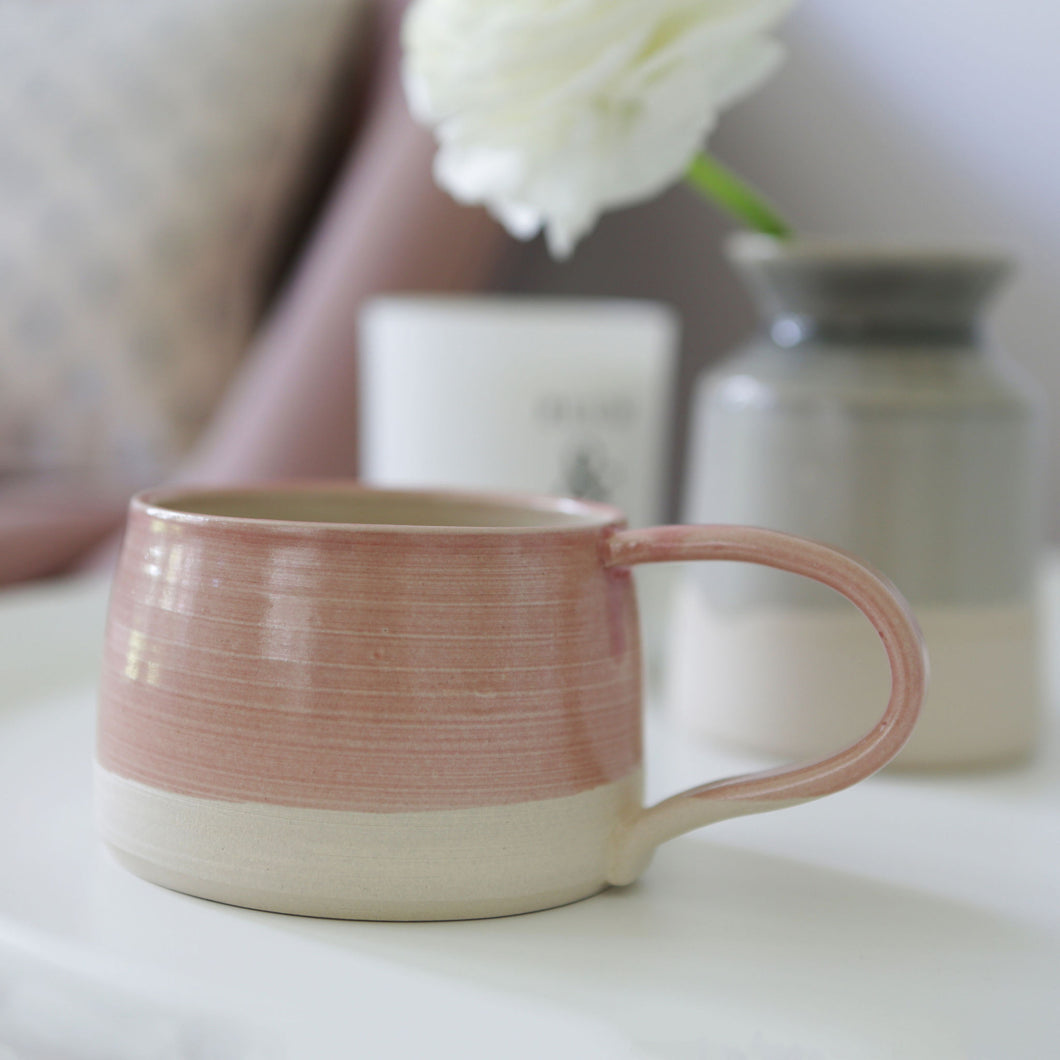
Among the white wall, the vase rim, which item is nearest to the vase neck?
the vase rim

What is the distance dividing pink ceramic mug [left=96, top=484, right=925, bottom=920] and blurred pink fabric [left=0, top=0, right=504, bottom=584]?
67 cm

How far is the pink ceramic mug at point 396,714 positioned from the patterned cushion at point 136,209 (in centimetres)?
90

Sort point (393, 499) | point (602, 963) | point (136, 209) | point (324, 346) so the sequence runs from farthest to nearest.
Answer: point (136, 209) → point (324, 346) → point (393, 499) → point (602, 963)

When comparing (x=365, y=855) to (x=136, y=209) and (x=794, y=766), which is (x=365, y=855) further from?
(x=136, y=209)

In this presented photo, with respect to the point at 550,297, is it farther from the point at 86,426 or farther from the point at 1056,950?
the point at 1056,950

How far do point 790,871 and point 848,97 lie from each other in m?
0.91

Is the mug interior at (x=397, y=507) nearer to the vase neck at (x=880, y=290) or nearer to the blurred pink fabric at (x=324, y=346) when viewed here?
the vase neck at (x=880, y=290)

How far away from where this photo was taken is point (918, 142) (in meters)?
1.04

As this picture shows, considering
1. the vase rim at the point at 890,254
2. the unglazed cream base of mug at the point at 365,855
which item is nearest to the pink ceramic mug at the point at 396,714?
the unglazed cream base of mug at the point at 365,855

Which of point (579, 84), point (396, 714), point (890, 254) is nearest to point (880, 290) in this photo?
point (890, 254)

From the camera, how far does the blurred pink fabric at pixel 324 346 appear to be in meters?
0.96

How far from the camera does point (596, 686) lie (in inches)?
Answer: 12.1

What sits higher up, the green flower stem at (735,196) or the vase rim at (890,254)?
the green flower stem at (735,196)

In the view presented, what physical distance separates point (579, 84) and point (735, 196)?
82mm
